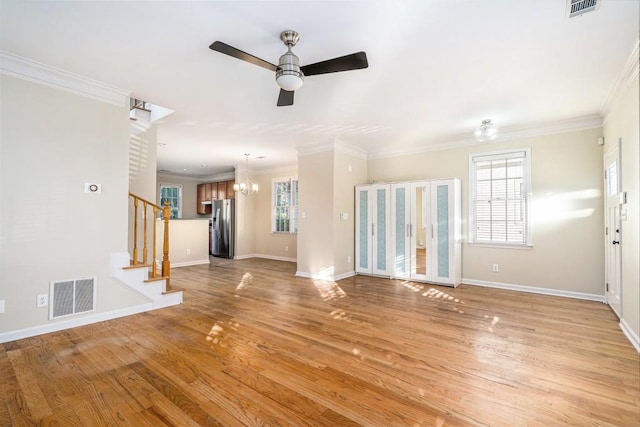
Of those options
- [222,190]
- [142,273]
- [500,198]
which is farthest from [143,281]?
[222,190]

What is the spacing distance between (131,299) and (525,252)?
18.4ft


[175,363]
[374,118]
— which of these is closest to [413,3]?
[374,118]

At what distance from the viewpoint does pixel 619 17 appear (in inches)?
86.5

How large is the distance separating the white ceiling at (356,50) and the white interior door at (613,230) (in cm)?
80

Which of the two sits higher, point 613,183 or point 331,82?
Answer: point 331,82

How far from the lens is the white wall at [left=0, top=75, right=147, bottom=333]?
9.20ft

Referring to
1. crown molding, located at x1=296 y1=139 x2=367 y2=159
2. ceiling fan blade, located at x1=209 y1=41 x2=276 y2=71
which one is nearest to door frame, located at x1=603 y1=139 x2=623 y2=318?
crown molding, located at x1=296 y1=139 x2=367 y2=159

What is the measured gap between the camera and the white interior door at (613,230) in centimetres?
338

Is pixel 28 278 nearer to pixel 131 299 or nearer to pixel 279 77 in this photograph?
pixel 131 299

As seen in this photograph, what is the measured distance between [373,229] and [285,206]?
324cm

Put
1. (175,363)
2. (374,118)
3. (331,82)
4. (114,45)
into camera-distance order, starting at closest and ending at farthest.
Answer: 1. (175,363)
2. (114,45)
3. (331,82)
4. (374,118)

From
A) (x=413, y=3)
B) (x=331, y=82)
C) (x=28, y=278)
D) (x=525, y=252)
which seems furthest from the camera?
(x=525, y=252)

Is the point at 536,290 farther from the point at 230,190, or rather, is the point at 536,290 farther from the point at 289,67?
A: the point at 230,190

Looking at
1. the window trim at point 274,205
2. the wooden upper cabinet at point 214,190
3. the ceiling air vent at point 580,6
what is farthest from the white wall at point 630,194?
the wooden upper cabinet at point 214,190
